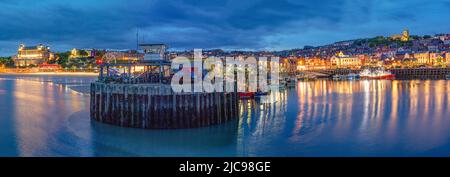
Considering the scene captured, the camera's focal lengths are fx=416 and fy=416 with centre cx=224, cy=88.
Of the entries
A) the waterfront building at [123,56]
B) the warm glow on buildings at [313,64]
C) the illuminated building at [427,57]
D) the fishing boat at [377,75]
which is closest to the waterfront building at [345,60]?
the warm glow on buildings at [313,64]

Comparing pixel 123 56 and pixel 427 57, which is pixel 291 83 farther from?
pixel 427 57

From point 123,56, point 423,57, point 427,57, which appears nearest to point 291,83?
point 123,56

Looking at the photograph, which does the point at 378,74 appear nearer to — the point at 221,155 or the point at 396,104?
the point at 396,104

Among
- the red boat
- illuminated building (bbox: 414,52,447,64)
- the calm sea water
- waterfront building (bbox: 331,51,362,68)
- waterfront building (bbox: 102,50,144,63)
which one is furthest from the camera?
waterfront building (bbox: 331,51,362,68)

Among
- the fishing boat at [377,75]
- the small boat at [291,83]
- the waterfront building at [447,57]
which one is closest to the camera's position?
the small boat at [291,83]

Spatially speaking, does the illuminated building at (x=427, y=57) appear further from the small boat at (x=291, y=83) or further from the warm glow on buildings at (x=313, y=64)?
the small boat at (x=291, y=83)

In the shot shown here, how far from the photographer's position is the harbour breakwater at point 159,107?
72.0 ft

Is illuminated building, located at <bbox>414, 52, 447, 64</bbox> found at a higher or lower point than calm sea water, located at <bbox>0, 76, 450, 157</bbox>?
higher

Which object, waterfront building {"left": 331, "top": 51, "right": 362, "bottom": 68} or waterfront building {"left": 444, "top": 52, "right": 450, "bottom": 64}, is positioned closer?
waterfront building {"left": 444, "top": 52, "right": 450, "bottom": 64}

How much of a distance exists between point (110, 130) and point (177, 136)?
179 inches

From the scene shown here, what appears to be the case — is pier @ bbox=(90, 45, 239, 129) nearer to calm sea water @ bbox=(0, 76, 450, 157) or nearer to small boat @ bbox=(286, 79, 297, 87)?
calm sea water @ bbox=(0, 76, 450, 157)

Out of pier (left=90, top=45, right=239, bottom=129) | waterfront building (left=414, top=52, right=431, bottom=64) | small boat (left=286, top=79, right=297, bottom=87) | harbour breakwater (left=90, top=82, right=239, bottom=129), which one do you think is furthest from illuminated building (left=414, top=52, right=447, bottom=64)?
harbour breakwater (left=90, top=82, right=239, bottom=129)

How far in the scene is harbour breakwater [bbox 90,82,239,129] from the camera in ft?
72.0
